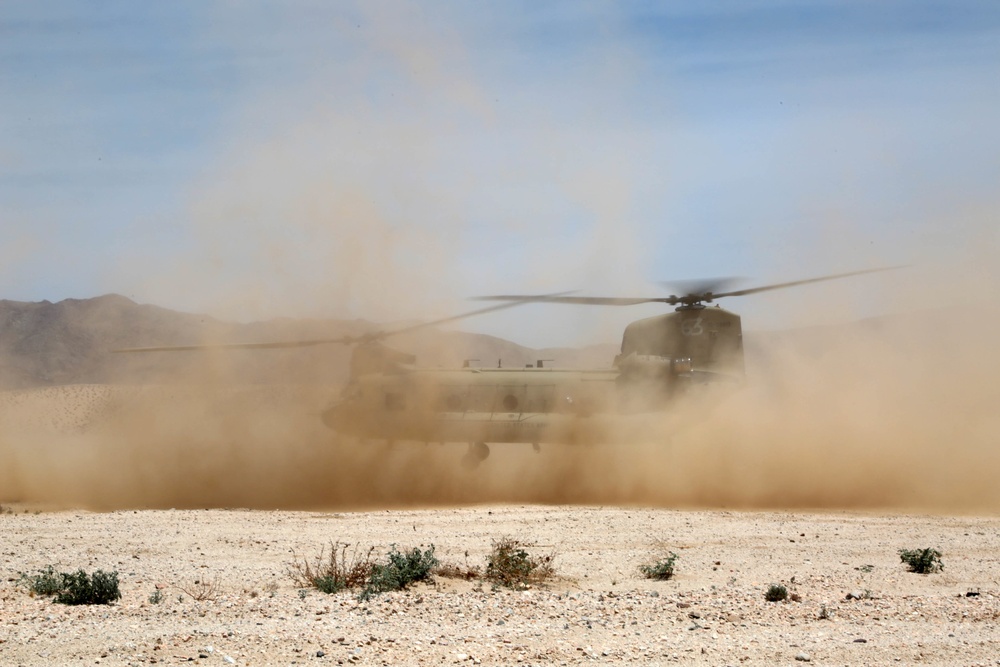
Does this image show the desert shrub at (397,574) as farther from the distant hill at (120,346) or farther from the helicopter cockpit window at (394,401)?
the distant hill at (120,346)

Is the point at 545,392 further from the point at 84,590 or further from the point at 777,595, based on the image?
the point at 84,590

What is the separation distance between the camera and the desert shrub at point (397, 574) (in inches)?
404

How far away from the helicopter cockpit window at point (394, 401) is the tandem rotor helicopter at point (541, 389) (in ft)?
0.07

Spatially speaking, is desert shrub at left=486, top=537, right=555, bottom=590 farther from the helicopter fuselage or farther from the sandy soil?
the helicopter fuselage

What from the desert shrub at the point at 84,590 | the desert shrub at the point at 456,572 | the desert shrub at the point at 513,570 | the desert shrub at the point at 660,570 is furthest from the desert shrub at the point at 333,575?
the desert shrub at the point at 660,570

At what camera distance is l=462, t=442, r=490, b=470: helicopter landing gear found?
2364cm

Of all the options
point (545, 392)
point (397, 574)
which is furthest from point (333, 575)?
point (545, 392)

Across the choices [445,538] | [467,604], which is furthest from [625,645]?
[445,538]

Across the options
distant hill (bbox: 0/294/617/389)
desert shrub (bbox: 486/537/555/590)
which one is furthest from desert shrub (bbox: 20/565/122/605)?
distant hill (bbox: 0/294/617/389)

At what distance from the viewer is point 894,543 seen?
14.5 meters

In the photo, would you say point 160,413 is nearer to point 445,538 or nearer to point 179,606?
point 445,538

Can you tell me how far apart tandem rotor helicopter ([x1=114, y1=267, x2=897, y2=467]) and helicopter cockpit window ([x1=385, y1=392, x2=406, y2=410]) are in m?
0.02

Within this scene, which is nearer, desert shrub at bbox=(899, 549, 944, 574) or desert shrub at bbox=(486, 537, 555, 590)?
desert shrub at bbox=(486, 537, 555, 590)

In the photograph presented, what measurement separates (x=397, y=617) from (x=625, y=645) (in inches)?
81.3
